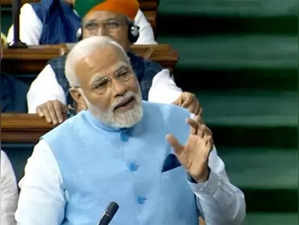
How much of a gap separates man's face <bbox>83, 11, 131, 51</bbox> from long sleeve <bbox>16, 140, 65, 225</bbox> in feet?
3.71

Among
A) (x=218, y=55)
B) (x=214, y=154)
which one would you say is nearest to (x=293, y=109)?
(x=218, y=55)

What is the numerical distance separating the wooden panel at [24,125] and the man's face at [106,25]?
0.58 meters

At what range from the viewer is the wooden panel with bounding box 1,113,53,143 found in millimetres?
4020

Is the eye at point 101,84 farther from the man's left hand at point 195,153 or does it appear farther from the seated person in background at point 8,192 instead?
the seated person in background at point 8,192

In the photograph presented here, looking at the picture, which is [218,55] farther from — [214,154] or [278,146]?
[214,154]

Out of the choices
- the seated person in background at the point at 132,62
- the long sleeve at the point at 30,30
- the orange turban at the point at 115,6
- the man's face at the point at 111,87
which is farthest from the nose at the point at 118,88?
the long sleeve at the point at 30,30

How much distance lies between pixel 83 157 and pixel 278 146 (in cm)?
189

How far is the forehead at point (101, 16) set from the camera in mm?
4551

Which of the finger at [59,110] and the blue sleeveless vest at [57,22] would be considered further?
the blue sleeveless vest at [57,22]

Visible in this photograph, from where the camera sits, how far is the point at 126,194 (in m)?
3.42

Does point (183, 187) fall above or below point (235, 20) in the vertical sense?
above

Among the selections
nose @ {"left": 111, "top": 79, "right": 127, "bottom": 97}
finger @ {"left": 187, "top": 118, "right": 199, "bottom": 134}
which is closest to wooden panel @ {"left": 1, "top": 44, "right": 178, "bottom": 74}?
nose @ {"left": 111, "top": 79, "right": 127, "bottom": 97}

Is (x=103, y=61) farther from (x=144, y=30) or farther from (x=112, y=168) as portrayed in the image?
(x=144, y=30)

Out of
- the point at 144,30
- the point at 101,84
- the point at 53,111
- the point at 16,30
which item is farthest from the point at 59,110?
the point at 144,30
